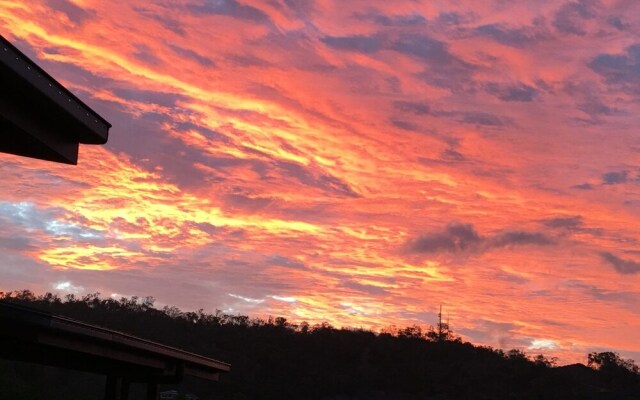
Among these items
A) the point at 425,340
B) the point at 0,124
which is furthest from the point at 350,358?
the point at 0,124

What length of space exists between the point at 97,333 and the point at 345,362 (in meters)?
80.5

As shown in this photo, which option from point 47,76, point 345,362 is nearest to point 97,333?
point 47,76

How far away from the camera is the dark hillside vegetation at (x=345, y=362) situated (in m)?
81.8

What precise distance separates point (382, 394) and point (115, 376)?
69.5m

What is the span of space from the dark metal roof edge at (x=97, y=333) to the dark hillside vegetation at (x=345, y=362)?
58.1m

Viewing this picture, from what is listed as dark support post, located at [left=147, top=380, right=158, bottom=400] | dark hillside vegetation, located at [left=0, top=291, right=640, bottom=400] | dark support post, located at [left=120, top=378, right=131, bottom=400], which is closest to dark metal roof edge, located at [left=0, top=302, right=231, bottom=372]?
dark support post, located at [left=147, top=380, right=158, bottom=400]

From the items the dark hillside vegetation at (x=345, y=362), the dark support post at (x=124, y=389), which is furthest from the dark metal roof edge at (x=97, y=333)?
the dark hillside vegetation at (x=345, y=362)

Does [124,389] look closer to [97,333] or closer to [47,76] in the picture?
[97,333]

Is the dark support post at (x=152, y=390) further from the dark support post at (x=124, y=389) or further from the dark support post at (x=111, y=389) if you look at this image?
the dark support post at (x=111, y=389)

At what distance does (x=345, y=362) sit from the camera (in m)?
90.7

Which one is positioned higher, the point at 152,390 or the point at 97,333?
the point at 97,333

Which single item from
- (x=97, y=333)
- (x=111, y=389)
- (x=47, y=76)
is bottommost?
(x=111, y=389)

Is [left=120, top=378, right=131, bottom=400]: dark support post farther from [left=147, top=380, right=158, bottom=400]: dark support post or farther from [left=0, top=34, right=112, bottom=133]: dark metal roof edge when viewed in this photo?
[left=0, top=34, right=112, bottom=133]: dark metal roof edge

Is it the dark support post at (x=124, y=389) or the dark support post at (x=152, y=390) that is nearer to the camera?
the dark support post at (x=124, y=389)
